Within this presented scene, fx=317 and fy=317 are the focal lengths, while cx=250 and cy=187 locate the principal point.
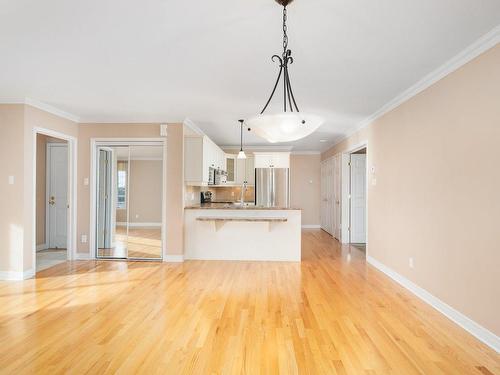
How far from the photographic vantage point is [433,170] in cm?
345

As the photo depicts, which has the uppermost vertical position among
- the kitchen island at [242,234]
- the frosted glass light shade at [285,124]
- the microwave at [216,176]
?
the frosted glass light shade at [285,124]

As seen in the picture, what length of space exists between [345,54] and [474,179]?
5.22 feet

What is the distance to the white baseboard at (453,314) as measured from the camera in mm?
2563

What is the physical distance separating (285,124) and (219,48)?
112 cm

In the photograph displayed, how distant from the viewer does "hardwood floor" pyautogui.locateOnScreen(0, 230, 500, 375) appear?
2277 millimetres

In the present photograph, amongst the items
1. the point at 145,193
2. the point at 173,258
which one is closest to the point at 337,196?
the point at 173,258

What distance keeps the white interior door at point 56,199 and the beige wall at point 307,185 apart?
6.12 metres

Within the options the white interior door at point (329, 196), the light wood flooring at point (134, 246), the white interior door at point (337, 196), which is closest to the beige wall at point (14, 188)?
the light wood flooring at point (134, 246)

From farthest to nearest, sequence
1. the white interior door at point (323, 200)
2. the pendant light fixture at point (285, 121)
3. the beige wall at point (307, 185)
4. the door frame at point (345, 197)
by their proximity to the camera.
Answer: the beige wall at point (307, 185) < the white interior door at point (323, 200) < the door frame at point (345, 197) < the pendant light fixture at point (285, 121)

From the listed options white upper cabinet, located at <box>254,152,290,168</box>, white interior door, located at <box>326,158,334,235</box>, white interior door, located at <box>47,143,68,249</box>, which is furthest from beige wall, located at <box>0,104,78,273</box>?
white interior door, located at <box>326,158,334,235</box>

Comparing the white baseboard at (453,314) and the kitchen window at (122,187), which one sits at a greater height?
the kitchen window at (122,187)

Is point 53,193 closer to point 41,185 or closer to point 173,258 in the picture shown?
point 41,185

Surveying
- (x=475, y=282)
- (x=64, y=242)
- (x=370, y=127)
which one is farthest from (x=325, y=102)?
(x=64, y=242)

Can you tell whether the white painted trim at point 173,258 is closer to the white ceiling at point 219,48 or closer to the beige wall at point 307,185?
the white ceiling at point 219,48
